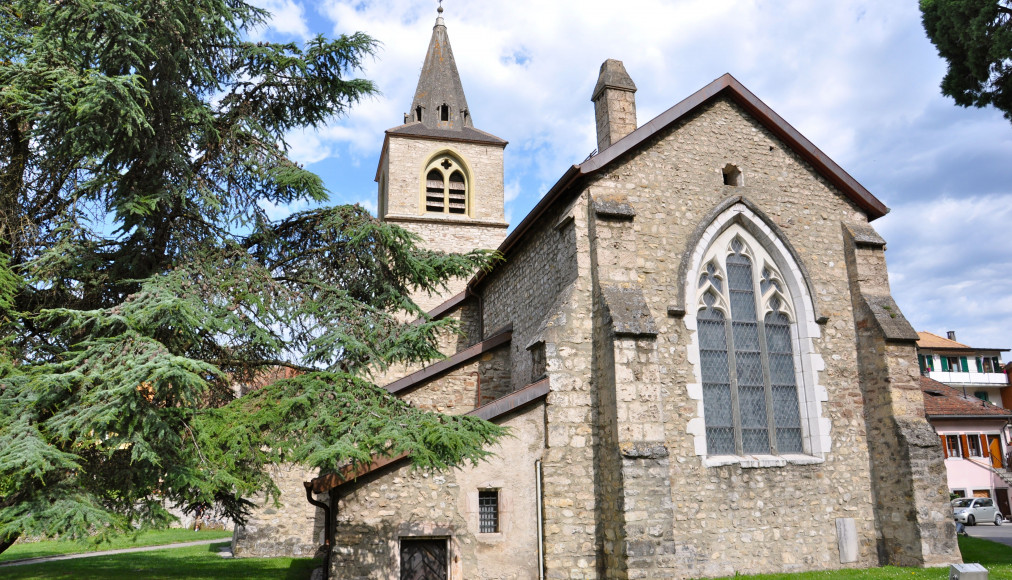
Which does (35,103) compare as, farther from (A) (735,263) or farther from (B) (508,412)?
(A) (735,263)

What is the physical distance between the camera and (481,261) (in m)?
10.8

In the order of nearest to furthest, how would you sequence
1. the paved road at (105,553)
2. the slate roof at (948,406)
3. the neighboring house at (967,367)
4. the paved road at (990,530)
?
the paved road at (105,553)
the paved road at (990,530)
the slate roof at (948,406)
the neighboring house at (967,367)

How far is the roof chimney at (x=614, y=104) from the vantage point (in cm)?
1325

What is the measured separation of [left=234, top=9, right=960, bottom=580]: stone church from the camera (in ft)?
31.8

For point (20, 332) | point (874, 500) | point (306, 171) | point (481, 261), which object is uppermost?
point (306, 171)

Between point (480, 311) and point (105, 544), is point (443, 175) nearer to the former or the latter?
point (480, 311)

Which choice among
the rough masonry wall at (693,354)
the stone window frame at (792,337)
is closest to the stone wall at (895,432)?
the rough masonry wall at (693,354)

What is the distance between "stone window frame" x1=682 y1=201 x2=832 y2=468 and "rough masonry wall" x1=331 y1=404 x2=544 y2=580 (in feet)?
8.86

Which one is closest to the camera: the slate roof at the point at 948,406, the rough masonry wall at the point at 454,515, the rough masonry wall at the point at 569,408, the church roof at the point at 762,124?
the rough masonry wall at the point at 454,515

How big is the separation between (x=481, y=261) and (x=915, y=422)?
25.4 ft

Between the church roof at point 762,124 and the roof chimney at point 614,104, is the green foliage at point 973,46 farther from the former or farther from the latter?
the roof chimney at point 614,104

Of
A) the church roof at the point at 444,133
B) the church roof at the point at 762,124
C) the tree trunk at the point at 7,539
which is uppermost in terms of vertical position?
the church roof at the point at 444,133

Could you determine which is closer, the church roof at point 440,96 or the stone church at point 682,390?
the stone church at point 682,390

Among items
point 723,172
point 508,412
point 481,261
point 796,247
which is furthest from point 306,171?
point 796,247
